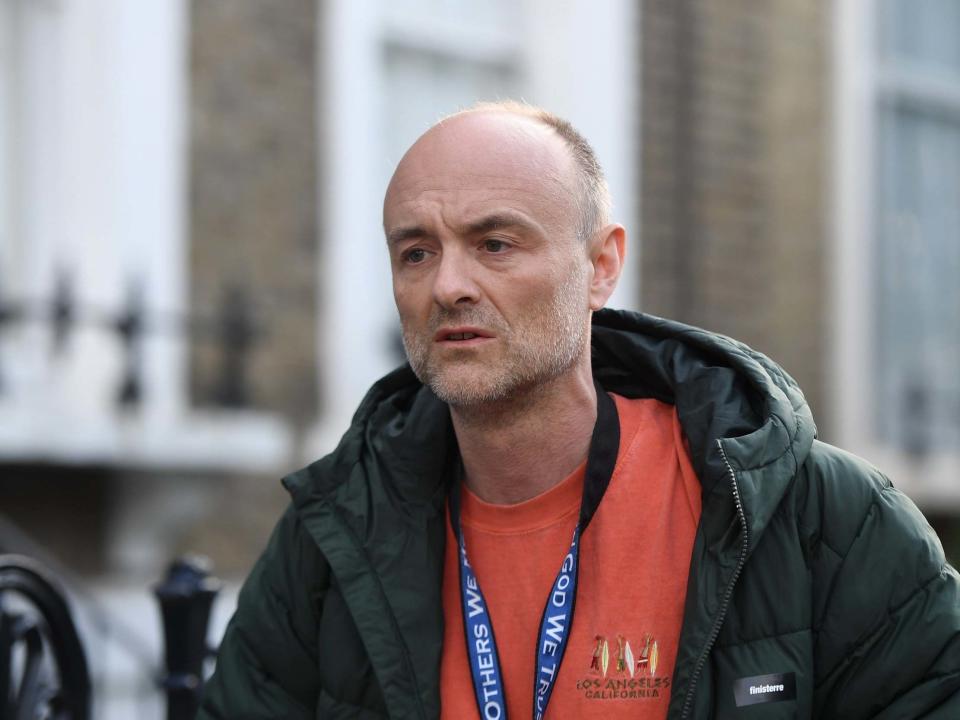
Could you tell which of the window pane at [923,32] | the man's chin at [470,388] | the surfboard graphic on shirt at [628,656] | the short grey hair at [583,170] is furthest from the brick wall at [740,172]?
the surfboard graphic on shirt at [628,656]

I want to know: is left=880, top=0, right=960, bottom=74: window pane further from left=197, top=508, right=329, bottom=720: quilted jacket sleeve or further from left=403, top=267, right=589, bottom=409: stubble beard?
left=197, top=508, right=329, bottom=720: quilted jacket sleeve

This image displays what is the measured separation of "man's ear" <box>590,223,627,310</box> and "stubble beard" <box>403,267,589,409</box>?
0.29 ft

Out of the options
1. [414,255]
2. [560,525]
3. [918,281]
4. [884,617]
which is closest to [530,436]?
[560,525]

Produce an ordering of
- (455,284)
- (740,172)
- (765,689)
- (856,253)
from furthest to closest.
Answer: (856,253) → (740,172) → (455,284) → (765,689)

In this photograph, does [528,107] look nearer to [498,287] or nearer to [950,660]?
[498,287]

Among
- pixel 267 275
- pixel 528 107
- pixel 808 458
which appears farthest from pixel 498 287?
pixel 267 275

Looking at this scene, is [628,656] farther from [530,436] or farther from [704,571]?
[530,436]

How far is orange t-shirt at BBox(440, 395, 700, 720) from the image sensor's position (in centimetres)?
275

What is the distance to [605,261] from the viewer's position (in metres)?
3.10

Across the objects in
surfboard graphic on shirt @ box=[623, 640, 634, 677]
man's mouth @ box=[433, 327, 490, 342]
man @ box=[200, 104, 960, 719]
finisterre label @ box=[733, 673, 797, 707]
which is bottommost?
finisterre label @ box=[733, 673, 797, 707]

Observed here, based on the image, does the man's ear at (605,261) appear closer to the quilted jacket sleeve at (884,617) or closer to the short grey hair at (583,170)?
the short grey hair at (583,170)

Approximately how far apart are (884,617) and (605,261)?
2.84 feet

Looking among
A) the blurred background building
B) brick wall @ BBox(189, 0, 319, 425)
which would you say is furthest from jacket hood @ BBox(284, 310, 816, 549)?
brick wall @ BBox(189, 0, 319, 425)

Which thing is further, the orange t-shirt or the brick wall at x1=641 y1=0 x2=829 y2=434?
the brick wall at x1=641 y1=0 x2=829 y2=434
